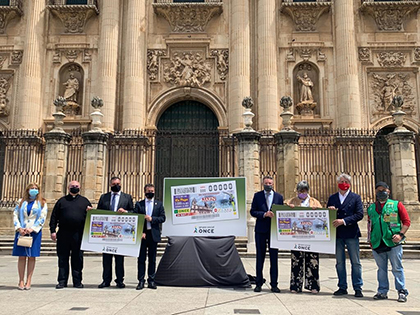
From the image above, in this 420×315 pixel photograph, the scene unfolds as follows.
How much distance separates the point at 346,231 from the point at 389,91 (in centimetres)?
1484

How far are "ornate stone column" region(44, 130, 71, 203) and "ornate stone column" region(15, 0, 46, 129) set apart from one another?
5.53 m

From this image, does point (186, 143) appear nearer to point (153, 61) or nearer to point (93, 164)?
point (93, 164)

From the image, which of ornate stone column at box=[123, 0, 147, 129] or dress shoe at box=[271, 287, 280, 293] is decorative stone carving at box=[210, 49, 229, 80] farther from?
dress shoe at box=[271, 287, 280, 293]

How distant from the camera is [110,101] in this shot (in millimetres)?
18688

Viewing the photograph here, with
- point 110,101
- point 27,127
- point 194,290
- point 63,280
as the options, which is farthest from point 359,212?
point 27,127

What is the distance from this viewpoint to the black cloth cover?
673 cm

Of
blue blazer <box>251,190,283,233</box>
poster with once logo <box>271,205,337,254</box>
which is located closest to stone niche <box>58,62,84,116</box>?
blue blazer <box>251,190,283,233</box>

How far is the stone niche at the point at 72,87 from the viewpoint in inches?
762

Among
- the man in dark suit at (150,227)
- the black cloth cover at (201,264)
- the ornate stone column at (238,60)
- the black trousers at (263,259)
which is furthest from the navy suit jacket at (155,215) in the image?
the ornate stone column at (238,60)

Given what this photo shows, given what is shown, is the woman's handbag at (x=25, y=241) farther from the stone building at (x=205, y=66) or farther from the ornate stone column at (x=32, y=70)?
the ornate stone column at (x=32, y=70)

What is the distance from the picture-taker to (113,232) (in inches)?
269

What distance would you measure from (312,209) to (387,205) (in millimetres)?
1113

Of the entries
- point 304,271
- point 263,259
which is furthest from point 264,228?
point 304,271

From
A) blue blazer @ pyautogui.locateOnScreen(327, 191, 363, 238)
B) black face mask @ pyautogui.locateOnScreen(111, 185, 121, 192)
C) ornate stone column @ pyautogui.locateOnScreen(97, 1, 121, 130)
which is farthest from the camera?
ornate stone column @ pyautogui.locateOnScreen(97, 1, 121, 130)
